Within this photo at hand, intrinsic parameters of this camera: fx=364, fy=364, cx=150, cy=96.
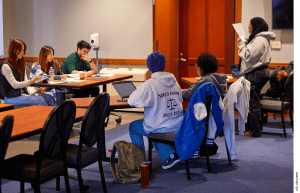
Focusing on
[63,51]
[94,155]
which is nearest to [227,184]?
[94,155]

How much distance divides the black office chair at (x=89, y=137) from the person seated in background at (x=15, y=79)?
5.95 feet

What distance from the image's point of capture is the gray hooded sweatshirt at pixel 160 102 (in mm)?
3174

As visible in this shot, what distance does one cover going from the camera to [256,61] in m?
4.80

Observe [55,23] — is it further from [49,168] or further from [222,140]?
[49,168]

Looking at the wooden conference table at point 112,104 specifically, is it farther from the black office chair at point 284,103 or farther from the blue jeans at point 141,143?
the black office chair at point 284,103

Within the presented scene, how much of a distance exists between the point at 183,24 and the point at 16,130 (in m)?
4.71

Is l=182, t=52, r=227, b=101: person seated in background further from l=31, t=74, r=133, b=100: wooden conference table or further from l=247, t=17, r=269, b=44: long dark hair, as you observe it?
l=247, t=17, r=269, b=44: long dark hair

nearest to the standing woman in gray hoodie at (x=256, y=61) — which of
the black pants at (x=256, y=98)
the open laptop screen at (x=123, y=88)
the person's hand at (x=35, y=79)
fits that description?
the black pants at (x=256, y=98)

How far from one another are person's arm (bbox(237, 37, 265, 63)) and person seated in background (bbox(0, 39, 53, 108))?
2.64 metres

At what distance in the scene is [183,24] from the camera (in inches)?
260

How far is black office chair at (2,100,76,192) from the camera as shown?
2.27 meters

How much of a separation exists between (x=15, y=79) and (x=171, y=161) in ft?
7.14

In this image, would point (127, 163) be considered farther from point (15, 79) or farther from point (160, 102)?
point (15, 79)

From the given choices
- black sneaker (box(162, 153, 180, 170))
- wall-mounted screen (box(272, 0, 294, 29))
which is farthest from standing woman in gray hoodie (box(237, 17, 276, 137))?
black sneaker (box(162, 153, 180, 170))
